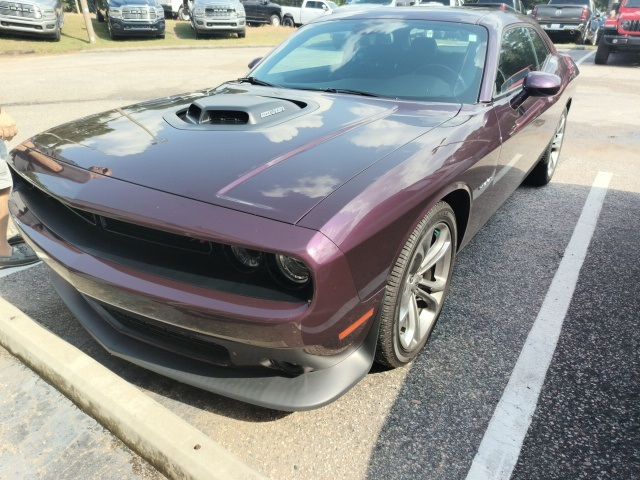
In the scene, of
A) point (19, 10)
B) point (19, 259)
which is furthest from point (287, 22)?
point (19, 259)

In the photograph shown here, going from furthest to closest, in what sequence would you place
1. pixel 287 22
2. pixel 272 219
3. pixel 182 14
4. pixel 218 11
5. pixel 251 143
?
pixel 287 22
pixel 182 14
pixel 218 11
pixel 251 143
pixel 272 219

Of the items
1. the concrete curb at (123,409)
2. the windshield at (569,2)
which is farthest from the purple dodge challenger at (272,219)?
the windshield at (569,2)

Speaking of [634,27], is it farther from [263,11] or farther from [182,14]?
[182,14]

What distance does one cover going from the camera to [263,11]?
26625 mm

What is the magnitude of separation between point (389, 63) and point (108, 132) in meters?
1.64

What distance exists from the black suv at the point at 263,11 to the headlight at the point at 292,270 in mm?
27193

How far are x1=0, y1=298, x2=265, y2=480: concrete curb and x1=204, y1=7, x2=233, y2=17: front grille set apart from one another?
56.3ft

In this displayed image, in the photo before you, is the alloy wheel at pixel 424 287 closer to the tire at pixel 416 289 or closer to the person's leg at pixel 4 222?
the tire at pixel 416 289

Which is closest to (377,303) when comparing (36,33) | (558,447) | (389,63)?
(558,447)

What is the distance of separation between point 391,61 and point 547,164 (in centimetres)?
231

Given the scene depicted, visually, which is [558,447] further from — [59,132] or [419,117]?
[59,132]

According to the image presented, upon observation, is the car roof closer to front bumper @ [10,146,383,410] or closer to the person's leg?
front bumper @ [10,146,383,410]

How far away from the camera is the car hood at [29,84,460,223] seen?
1.84 m

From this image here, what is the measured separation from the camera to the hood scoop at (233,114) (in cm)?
243
